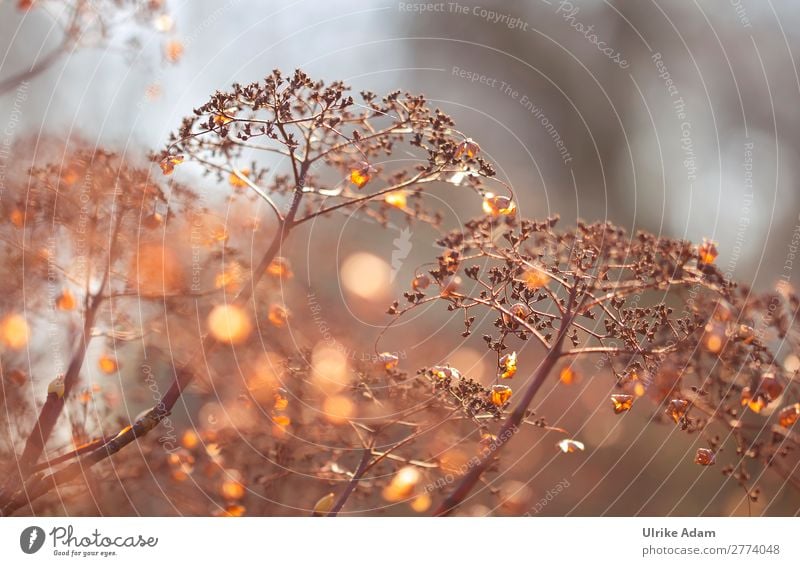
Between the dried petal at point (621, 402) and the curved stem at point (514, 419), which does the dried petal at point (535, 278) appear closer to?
the curved stem at point (514, 419)

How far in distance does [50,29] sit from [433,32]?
75.8 inches

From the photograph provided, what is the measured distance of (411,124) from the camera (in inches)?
55.7

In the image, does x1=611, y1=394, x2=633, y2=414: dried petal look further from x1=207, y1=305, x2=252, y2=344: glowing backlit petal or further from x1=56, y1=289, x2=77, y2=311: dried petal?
x1=56, y1=289, x2=77, y2=311: dried petal

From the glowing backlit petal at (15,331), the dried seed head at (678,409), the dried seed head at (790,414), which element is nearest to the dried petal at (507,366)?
the dried seed head at (678,409)

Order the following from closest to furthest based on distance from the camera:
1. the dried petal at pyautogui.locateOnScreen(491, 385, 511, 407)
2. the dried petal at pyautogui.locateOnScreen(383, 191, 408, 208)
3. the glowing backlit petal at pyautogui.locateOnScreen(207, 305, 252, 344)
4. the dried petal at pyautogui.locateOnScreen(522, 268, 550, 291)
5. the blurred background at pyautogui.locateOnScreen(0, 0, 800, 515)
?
1. the dried petal at pyautogui.locateOnScreen(491, 385, 511, 407)
2. the dried petal at pyautogui.locateOnScreen(522, 268, 550, 291)
3. the dried petal at pyautogui.locateOnScreen(383, 191, 408, 208)
4. the glowing backlit petal at pyautogui.locateOnScreen(207, 305, 252, 344)
5. the blurred background at pyautogui.locateOnScreen(0, 0, 800, 515)

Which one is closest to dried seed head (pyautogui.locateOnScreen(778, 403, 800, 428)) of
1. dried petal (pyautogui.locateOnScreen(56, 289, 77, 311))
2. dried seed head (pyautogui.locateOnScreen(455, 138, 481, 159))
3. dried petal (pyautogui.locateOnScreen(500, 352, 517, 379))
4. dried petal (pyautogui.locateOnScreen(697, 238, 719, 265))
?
dried petal (pyautogui.locateOnScreen(697, 238, 719, 265))

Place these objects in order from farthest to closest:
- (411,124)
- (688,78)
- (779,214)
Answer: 1. (688,78)
2. (779,214)
3. (411,124)

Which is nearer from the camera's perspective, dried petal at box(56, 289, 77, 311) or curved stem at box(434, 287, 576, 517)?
curved stem at box(434, 287, 576, 517)

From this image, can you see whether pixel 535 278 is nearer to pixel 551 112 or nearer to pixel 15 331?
pixel 15 331

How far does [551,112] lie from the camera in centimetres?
351

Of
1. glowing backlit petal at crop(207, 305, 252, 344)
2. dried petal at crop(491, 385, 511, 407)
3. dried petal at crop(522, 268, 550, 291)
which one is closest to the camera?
dried petal at crop(491, 385, 511, 407)

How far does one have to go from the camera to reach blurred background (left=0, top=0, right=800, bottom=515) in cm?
205
